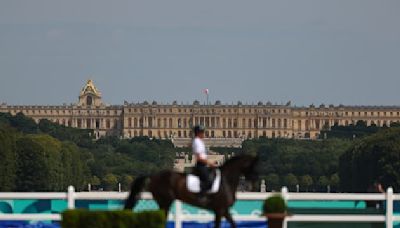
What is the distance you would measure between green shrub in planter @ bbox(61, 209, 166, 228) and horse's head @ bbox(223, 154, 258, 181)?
7.89 ft

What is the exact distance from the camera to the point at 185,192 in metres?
20.4

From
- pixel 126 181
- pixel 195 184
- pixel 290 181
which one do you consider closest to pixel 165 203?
pixel 195 184

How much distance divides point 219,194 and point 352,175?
75.9 meters

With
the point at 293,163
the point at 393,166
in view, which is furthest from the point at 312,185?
the point at 393,166

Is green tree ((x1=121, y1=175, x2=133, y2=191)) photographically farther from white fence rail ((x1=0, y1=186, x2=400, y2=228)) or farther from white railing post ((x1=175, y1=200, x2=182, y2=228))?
white railing post ((x1=175, y1=200, x2=182, y2=228))

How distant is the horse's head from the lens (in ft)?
68.3

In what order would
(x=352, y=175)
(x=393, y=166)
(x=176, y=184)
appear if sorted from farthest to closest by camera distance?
(x=352, y=175), (x=393, y=166), (x=176, y=184)

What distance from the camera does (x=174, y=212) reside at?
22.5 metres

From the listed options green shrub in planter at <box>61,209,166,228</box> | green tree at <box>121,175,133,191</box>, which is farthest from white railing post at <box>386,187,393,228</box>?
green tree at <box>121,175,133,191</box>

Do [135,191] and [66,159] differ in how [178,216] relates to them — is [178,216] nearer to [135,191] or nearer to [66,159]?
[135,191]

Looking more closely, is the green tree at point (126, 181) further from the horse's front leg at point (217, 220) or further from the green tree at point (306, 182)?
the horse's front leg at point (217, 220)

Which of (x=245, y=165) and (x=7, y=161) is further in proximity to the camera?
(x=7, y=161)

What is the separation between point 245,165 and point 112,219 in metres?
2.57

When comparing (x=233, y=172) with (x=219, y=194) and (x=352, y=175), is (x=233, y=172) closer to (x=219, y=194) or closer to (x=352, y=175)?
(x=219, y=194)
